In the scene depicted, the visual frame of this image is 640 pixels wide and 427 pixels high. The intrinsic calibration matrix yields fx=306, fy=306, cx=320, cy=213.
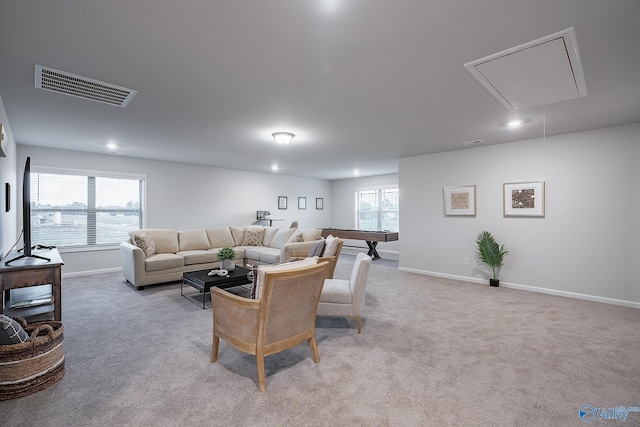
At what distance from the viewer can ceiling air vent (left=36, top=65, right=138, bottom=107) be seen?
2521 millimetres

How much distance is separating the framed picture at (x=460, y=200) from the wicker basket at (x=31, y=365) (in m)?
5.55

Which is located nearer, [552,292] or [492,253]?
[552,292]

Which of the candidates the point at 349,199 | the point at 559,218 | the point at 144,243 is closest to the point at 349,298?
the point at 559,218

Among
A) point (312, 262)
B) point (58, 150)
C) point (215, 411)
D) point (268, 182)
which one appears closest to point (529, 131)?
point (312, 262)

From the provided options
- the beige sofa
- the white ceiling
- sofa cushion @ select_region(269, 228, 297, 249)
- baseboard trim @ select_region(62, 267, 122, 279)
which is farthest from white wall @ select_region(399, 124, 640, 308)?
baseboard trim @ select_region(62, 267, 122, 279)

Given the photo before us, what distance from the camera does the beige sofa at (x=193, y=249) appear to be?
4816 millimetres

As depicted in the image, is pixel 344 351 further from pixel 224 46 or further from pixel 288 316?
pixel 224 46

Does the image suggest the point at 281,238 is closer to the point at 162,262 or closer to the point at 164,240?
the point at 164,240

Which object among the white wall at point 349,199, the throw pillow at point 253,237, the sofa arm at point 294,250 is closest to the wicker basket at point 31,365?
the sofa arm at point 294,250

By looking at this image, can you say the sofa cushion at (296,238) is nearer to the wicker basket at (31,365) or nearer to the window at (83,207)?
the window at (83,207)

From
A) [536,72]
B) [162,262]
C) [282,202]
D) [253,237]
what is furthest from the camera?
[282,202]

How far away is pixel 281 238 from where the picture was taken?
6438mm

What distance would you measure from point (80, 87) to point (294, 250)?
3.82m

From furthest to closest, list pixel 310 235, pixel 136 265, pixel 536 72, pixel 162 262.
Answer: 1. pixel 310 235
2. pixel 162 262
3. pixel 136 265
4. pixel 536 72
